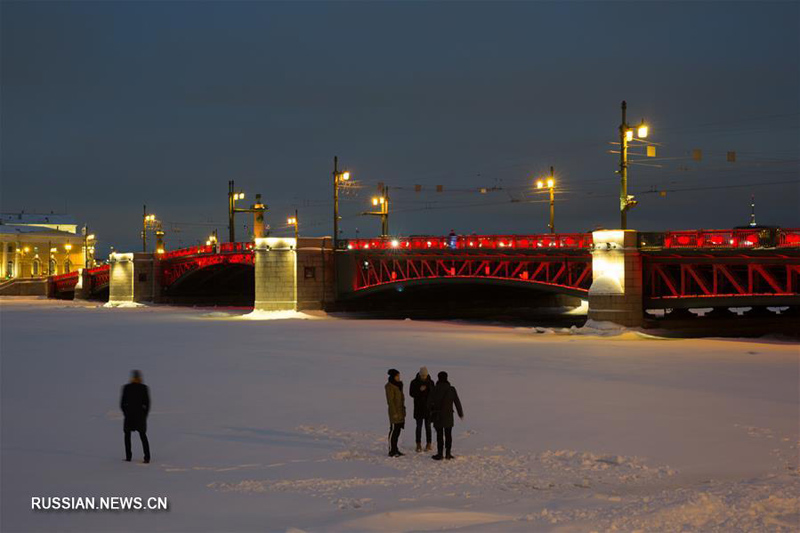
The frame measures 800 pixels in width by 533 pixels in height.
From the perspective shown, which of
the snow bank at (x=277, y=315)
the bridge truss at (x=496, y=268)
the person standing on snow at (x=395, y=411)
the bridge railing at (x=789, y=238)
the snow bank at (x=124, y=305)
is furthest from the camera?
the snow bank at (x=124, y=305)

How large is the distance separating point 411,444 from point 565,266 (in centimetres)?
2955

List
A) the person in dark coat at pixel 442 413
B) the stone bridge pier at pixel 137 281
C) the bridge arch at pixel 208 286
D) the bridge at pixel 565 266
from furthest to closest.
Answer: the stone bridge pier at pixel 137 281
the bridge arch at pixel 208 286
the bridge at pixel 565 266
the person in dark coat at pixel 442 413

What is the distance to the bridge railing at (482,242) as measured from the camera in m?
39.6

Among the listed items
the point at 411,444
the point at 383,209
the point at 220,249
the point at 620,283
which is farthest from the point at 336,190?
the point at 411,444

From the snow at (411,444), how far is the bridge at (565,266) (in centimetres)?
783

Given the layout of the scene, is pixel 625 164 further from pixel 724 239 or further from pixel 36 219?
pixel 36 219

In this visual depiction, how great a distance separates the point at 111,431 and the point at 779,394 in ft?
47.0

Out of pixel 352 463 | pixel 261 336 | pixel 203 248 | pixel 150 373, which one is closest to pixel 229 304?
pixel 203 248

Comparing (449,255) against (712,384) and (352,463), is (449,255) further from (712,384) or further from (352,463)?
(352,463)

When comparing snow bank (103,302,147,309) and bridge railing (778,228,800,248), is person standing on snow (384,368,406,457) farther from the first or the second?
snow bank (103,302,147,309)

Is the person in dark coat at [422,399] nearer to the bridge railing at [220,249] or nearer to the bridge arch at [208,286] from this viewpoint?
the bridge railing at [220,249]

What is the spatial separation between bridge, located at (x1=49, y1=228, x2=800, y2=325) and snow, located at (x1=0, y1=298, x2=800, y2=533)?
7.83 m

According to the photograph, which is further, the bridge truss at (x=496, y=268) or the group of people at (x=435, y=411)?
the bridge truss at (x=496, y=268)

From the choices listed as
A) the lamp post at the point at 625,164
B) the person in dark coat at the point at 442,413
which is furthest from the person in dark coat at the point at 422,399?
the lamp post at the point at 625,164
